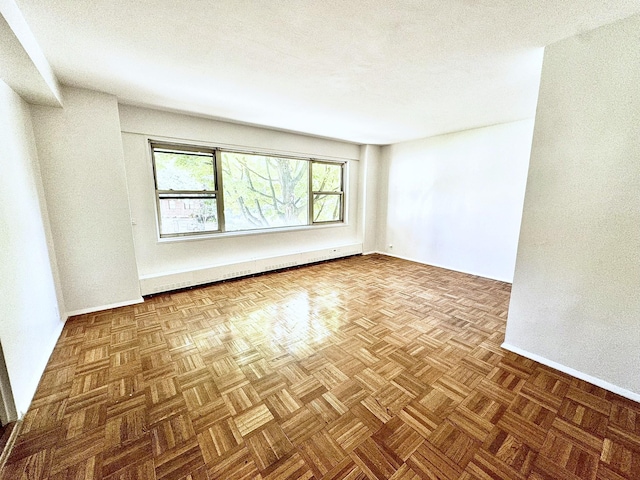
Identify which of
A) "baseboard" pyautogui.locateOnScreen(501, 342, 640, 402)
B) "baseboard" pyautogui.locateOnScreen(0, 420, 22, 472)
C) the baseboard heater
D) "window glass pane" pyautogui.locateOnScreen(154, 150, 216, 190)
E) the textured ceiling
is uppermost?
the textured ceiling

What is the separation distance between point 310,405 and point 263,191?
11.5ft

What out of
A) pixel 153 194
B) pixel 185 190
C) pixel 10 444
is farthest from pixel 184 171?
pixel 10 444

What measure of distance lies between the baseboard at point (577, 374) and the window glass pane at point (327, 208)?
3.67 m

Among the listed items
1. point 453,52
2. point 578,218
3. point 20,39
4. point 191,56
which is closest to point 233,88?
point 191,56

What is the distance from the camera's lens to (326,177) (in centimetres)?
520

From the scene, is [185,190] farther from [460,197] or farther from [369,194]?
[460,197]

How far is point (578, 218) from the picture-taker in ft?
5.80

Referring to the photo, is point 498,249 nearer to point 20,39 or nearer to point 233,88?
point 233,88

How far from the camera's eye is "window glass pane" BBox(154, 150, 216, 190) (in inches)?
133

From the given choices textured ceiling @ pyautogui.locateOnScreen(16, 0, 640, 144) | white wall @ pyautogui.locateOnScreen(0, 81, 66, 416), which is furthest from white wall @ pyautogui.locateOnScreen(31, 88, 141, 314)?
textured ceiling @ pyautogui.locateOnScreen(16, 0, 640, 144)

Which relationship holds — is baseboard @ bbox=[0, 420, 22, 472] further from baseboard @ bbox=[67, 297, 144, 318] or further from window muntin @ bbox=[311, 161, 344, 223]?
window muntin @ bbox=[311, 161, 344, 223]

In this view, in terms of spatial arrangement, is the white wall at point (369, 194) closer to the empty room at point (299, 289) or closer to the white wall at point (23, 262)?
the empty room at point (299, 289)

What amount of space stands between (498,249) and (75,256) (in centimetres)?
559

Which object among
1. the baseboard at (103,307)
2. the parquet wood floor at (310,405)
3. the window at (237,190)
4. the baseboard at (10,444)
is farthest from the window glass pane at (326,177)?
the baseboard at (10,444)
